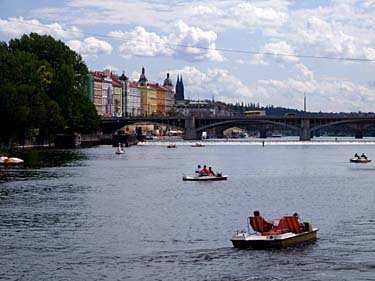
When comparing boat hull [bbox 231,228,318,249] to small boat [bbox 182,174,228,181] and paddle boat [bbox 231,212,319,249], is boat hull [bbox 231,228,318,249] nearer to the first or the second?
paddle boat [bbox 231,212,319,249]

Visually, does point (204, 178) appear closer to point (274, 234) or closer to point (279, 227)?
point (279, 227)

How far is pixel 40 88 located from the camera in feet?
405

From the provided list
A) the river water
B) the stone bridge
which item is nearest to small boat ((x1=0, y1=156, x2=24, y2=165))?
the river water

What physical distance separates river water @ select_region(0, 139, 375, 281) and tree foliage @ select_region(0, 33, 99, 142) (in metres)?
31.5

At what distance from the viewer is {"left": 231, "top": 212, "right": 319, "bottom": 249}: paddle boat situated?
36.0m

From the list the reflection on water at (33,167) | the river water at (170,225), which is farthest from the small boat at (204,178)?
the reflection on water at (33,167)

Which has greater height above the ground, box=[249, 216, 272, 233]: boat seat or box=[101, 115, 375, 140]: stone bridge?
box=[101, 115, 375, 140]: stone bridge

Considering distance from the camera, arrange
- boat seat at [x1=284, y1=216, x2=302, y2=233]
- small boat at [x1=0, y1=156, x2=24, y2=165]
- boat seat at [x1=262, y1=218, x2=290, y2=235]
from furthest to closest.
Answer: small boat at [x1=0, y1=156, x2=24, y2=165]
boat seat at [x1=284, y1=216, x2=302, y2=233]
boat seat at [x1=262, y1=218, x2=290, y2=235]

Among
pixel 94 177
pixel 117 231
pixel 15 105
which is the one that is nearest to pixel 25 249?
pixel 117 231

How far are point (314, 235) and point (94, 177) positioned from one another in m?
40.8

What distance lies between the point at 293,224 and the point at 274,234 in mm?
1343

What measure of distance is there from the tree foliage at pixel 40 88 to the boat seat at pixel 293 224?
7603cm

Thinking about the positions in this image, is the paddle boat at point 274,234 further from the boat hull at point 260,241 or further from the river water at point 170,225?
the river water at point 170,225

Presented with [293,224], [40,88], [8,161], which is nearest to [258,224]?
[293,224]
